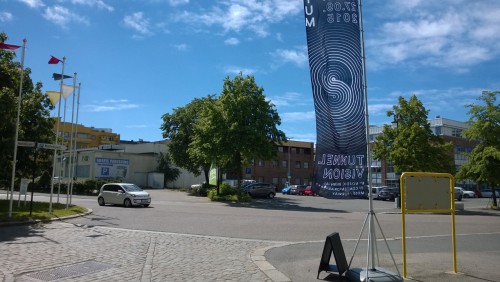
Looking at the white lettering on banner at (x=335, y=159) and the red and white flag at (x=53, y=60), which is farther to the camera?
the red and white flag at (x=53, y=60)

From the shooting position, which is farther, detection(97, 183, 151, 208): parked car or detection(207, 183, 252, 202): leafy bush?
detection(207, 183, 252, 202): leafy bush

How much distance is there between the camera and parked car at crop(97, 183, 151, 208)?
93.2 feet

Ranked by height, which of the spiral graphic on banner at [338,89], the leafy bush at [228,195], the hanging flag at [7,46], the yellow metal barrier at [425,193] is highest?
the hanging flag at [7,46]

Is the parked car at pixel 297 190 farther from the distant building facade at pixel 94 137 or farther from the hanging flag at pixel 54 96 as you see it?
the distant building facade at pixel 94 137

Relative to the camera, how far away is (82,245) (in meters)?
11.2

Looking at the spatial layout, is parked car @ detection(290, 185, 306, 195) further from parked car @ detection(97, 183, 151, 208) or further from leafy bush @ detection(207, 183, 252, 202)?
parked car @ detection(97, 183, 151, 208)

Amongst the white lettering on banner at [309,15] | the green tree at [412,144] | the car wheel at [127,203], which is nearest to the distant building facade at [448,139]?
the green tree at [412,144]

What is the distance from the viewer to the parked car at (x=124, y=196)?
2841 centimetres

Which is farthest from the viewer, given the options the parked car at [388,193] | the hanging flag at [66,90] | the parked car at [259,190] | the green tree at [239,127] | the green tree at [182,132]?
the green tree at [182,132]

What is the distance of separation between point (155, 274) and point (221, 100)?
3092 cm

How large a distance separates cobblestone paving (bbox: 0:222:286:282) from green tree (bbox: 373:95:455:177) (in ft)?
81.2

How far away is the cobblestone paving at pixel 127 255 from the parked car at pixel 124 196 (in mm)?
13846

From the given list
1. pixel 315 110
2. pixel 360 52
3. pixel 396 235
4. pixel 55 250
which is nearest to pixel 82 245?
pixel 55 250

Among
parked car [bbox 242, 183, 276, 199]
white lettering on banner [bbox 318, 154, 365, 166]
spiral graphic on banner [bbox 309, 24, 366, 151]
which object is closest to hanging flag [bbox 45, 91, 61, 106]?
spiral graphic on banner [bbox 309, 24, 366, 151]
